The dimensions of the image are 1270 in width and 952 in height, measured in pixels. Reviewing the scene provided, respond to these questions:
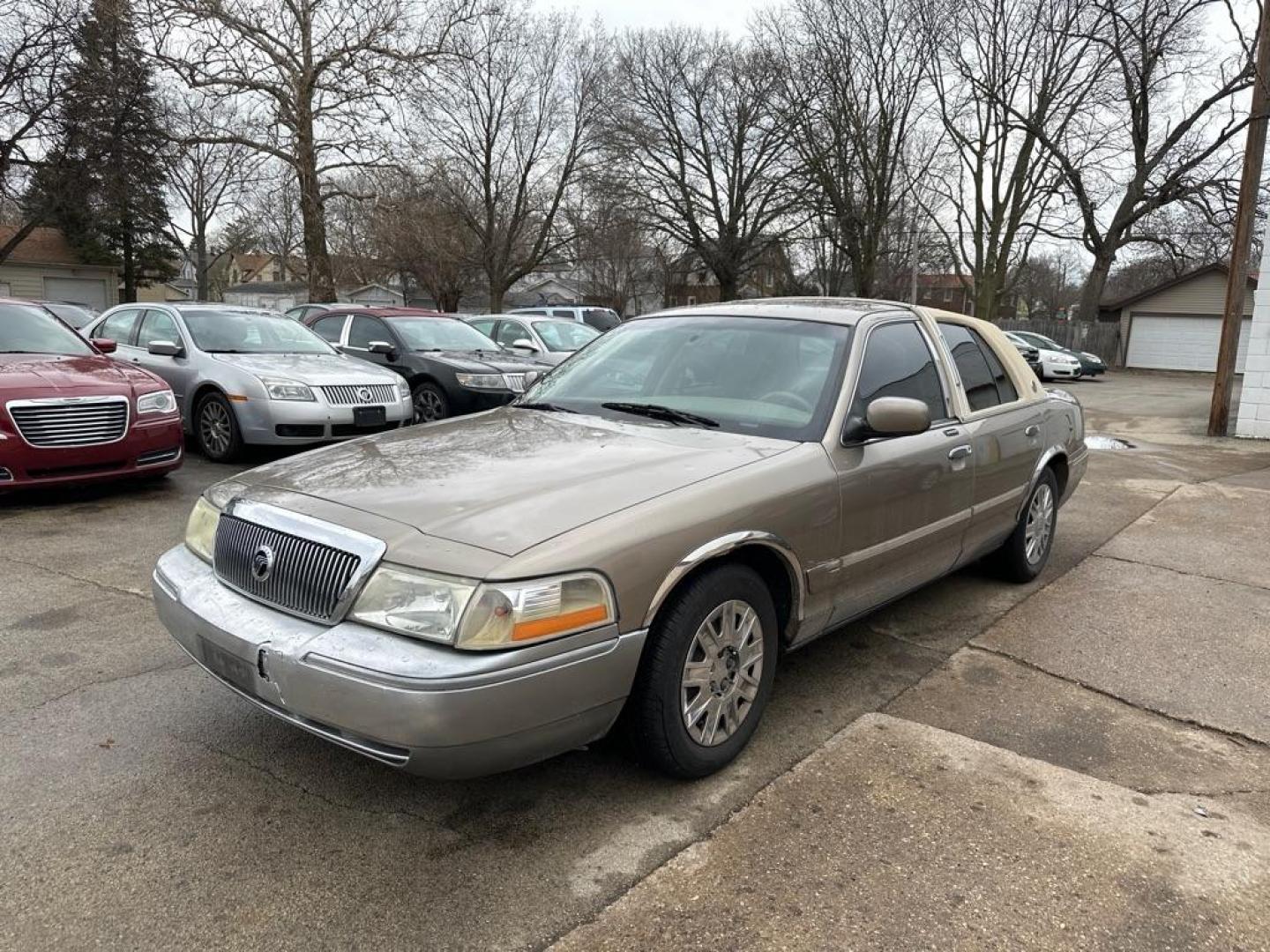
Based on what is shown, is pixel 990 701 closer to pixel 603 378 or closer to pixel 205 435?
pixel 603 378

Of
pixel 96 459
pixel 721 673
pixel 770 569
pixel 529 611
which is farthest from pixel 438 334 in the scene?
pixel 529 611

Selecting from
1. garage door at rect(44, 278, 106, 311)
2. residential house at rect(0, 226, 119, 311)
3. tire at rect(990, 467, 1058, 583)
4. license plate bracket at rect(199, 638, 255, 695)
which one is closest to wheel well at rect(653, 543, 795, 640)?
license plate bracket at rect(199, 638, 255, 695)

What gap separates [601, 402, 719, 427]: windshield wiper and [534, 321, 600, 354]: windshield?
9.31m

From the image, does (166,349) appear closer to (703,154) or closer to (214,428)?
(214,428)

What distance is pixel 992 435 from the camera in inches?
173

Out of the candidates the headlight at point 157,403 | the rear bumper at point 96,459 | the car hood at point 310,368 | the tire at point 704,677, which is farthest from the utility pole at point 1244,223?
the rear bumper at point 96,459

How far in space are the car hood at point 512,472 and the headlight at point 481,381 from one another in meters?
6.11

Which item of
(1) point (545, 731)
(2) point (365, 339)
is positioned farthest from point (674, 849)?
(2) point (365, 339)

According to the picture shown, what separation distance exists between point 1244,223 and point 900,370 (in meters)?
11.3

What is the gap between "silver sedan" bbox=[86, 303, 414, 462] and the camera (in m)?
7.84

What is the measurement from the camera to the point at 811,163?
1287 inches

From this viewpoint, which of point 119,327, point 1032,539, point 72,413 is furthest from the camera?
point 119,327

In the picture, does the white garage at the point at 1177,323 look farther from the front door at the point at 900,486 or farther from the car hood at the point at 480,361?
the front door at the point at 900,486

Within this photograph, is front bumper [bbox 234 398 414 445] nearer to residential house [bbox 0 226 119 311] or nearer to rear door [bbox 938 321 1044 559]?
rear door [bbox 938 321 1044 559]
